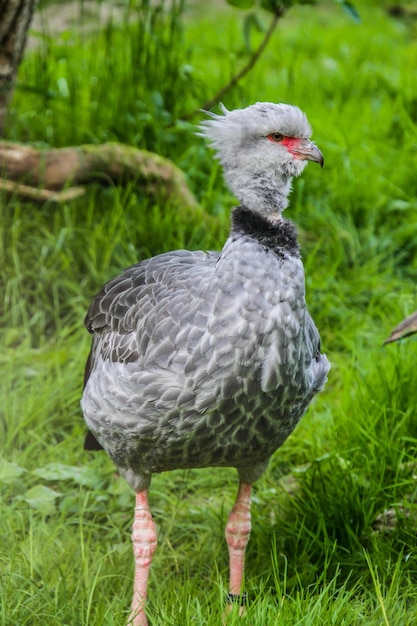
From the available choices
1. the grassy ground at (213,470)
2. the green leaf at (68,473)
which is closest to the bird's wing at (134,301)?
the green leaf at (68,473)

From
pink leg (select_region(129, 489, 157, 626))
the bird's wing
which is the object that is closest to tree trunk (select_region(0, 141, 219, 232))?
the bird's wing

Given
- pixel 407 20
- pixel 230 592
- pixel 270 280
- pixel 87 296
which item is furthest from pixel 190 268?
pixel 407 20

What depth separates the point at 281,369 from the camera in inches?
101

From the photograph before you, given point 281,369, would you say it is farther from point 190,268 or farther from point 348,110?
point 348,110

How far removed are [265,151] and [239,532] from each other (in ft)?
3.87

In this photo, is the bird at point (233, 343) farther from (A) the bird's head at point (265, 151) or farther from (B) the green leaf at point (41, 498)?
(B) the green leaf at point (41, 498)

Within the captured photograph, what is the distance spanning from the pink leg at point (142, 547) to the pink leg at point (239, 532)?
0.81ft

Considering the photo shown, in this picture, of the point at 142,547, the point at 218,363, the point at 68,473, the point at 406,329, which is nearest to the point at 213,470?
the point at 68,473

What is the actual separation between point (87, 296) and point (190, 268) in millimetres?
1466

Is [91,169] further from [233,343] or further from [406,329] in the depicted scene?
[233,343]

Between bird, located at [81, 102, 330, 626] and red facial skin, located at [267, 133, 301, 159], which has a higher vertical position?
red facial skin, located at [267, 133, 301, 159]

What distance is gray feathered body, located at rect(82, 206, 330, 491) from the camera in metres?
2.54

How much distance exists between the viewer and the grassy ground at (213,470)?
2.94m

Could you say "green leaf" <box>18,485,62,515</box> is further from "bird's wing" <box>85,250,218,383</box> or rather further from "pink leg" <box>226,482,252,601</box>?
"pink leg" <box>226,482,252,601</box>
